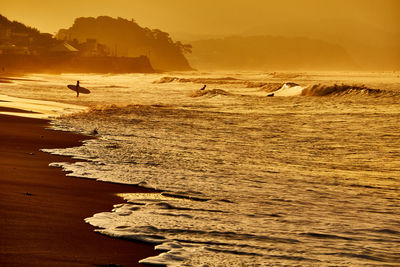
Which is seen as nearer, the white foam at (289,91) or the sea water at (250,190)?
the sea water at (250,190)

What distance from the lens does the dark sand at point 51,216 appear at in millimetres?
5859

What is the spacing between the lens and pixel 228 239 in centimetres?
718

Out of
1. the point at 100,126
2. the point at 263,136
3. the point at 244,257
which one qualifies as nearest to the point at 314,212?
the point at 244,257

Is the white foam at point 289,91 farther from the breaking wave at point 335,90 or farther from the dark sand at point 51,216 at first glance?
the dark sand at point 51,216

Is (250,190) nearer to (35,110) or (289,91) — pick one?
(35,110)

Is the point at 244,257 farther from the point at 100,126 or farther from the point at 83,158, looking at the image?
the point at 100,126

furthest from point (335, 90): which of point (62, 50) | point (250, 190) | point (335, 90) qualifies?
point (62, 50)

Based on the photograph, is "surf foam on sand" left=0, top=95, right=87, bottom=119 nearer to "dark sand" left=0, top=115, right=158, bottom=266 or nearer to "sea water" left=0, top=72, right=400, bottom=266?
"sea water" left=0, top=72, right=400, bottom=266

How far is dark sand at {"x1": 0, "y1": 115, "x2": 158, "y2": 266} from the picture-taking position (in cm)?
586

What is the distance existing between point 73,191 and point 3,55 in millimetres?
165281

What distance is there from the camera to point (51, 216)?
7.45m

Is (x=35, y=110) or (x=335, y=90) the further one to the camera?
(x=335, y=90)

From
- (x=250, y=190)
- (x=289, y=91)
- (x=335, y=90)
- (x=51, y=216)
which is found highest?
(x=335, y=90)

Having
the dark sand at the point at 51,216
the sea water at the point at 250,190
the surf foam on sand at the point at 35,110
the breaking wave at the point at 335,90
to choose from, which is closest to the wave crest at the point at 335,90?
the breaking wave at the point at 335,90
